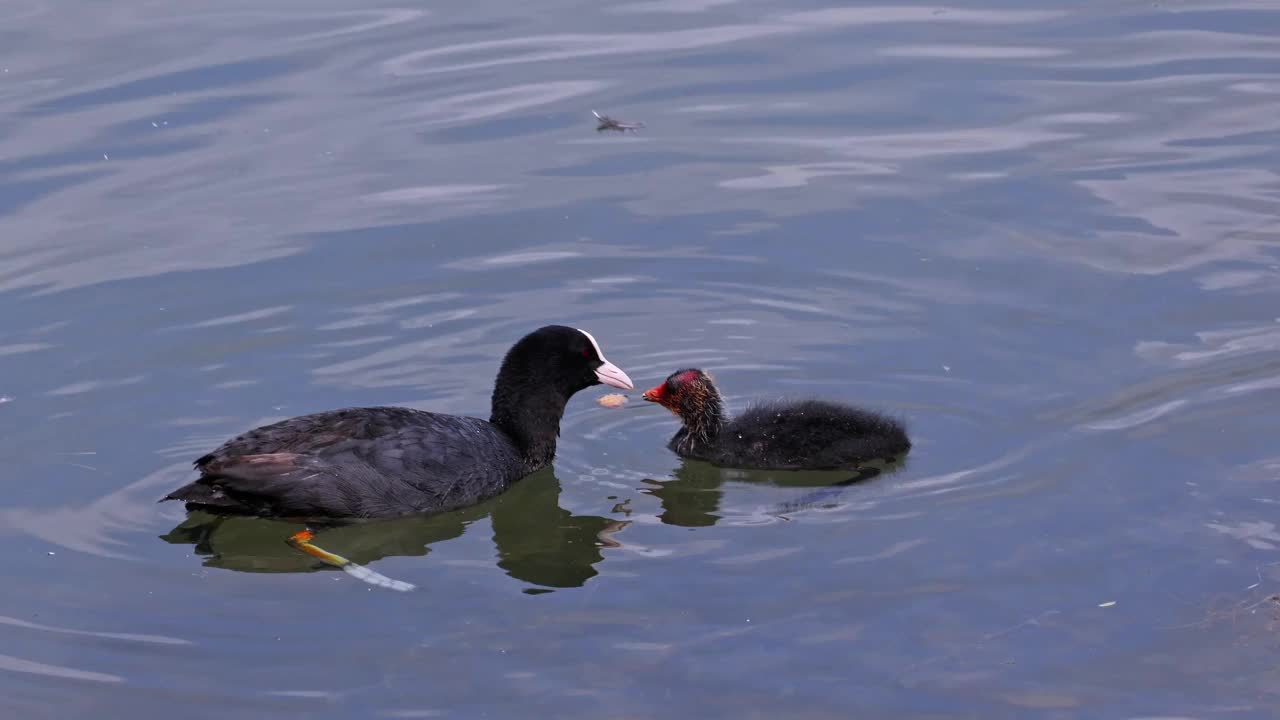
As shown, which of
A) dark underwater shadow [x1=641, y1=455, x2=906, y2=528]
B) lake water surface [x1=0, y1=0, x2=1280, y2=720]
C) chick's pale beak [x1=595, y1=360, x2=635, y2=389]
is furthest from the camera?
chick's pale beak [x1=595, y1=360, x2=635, y2=389]

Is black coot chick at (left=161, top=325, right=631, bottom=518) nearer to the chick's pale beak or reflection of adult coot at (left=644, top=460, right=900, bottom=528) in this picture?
the chick's pale beak

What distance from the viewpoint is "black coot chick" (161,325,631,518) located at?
823 cm

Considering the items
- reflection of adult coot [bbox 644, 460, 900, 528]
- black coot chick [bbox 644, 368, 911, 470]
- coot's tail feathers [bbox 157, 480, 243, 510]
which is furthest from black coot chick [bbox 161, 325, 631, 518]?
reflection of adult coot [bbox 644, 460, 900, 528]

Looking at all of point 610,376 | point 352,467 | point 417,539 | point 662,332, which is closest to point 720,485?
point 610,376

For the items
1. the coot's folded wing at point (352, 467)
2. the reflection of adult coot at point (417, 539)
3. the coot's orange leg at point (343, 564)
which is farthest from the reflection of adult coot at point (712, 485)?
the coot's orange leg at point (343, 564)

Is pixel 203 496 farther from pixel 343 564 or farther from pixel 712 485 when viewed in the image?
pixel 712 485

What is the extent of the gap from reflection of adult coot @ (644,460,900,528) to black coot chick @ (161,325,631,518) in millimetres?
809

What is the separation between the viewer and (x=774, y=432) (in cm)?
913

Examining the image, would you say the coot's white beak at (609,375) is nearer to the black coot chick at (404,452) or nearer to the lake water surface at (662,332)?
the black coot chick at (404,452)

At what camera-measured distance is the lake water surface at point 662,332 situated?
6.95 meters

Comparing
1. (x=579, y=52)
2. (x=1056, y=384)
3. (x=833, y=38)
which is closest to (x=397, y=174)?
(x=579, y=52)

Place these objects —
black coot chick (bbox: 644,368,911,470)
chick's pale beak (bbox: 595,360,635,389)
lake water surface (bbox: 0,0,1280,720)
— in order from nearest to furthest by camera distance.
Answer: lake water surface (bbox: 0,0,1280,720) → black coot chick (bbox: 644,368,911,470) → chick's pale beak (bbox: 595,360,635,389)

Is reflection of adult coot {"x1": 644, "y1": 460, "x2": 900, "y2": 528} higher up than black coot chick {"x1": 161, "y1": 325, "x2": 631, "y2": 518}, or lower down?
Answer: lower down

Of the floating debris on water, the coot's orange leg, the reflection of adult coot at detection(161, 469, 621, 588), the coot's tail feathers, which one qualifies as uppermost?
the floating debris on water
